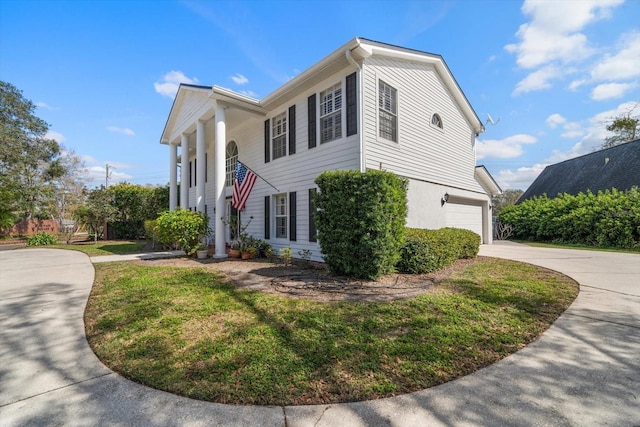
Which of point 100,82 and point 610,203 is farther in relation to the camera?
point 610,203

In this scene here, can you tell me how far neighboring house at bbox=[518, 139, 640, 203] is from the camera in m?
17.5

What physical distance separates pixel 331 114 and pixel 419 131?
3.25m

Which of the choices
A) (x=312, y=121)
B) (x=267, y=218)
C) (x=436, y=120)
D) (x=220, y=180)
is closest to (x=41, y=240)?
(x=220, y=180)

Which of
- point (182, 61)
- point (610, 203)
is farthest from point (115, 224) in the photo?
point (610, 203)

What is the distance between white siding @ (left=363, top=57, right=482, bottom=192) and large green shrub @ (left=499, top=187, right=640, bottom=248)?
608cm

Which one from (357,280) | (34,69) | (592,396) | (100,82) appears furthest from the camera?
(100,82)

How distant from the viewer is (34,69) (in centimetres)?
1004

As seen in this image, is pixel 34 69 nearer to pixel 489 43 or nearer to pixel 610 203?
pixel 489 43

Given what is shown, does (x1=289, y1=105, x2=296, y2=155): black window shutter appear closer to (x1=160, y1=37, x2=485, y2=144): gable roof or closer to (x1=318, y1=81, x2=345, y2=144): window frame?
(x1=160, y1=37, x2=485, y2=144): gable roof

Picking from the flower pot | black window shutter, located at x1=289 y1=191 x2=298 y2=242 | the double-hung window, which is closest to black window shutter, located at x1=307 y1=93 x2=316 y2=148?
black window shutter, located at x1=289 y1=191 x2=298 y2=242

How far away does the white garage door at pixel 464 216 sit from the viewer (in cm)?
1094

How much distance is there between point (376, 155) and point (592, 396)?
6.03 metres

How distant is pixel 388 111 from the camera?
7.93 m

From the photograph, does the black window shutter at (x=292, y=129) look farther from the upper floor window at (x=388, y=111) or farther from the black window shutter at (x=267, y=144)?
the upper floor window at (x=388, y=111)
